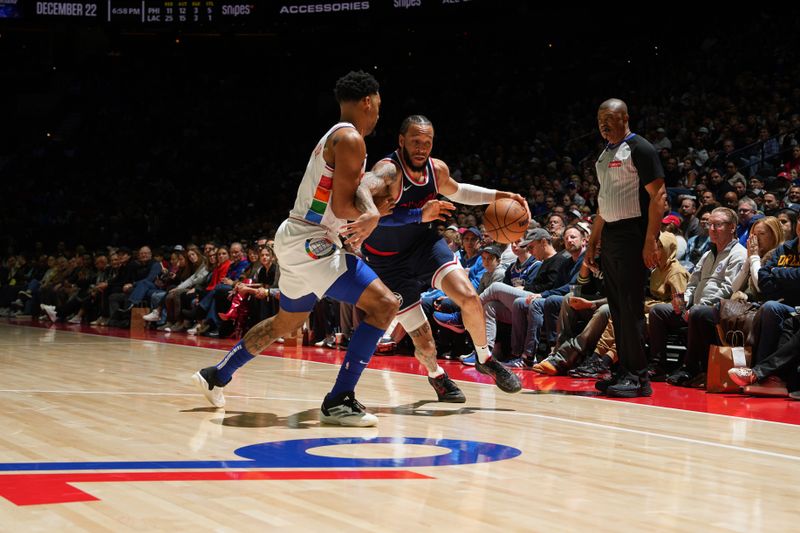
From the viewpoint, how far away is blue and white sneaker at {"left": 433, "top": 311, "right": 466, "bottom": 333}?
8.31 m

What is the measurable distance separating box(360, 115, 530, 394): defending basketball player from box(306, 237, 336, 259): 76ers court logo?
745mm

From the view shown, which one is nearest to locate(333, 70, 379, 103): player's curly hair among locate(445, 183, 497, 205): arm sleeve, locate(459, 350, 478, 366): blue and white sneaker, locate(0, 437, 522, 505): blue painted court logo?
locate(445, 183, 497, 205): arm sleeve

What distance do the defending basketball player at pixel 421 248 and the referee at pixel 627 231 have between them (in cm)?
67

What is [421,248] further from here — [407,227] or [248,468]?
[248,468]

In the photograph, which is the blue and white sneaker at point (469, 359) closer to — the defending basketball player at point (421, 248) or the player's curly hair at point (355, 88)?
the defending basketball player at point (421, 248)

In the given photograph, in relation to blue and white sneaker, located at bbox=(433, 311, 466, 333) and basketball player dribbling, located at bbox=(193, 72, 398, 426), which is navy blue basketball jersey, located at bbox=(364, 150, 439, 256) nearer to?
basketball player dribbling, located at bbox=(193, 72, 398, 426)

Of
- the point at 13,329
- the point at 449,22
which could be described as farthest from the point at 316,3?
the point at 13,329

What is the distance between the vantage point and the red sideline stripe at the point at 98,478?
Result: 8.29 ft

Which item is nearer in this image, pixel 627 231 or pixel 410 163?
pixel 410 163

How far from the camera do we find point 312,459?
330 centimetres

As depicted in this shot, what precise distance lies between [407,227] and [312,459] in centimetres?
222

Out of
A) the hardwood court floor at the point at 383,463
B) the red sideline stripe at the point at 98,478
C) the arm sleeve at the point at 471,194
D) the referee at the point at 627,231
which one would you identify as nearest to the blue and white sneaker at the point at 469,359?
the hardwood court floor at the point at 383,463

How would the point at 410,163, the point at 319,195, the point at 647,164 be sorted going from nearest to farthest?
the point at 319,195
the point at 410,163
the point at 647,164

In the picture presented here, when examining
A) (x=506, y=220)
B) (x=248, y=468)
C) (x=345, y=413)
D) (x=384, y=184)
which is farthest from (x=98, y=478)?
(x=506, y=220)
